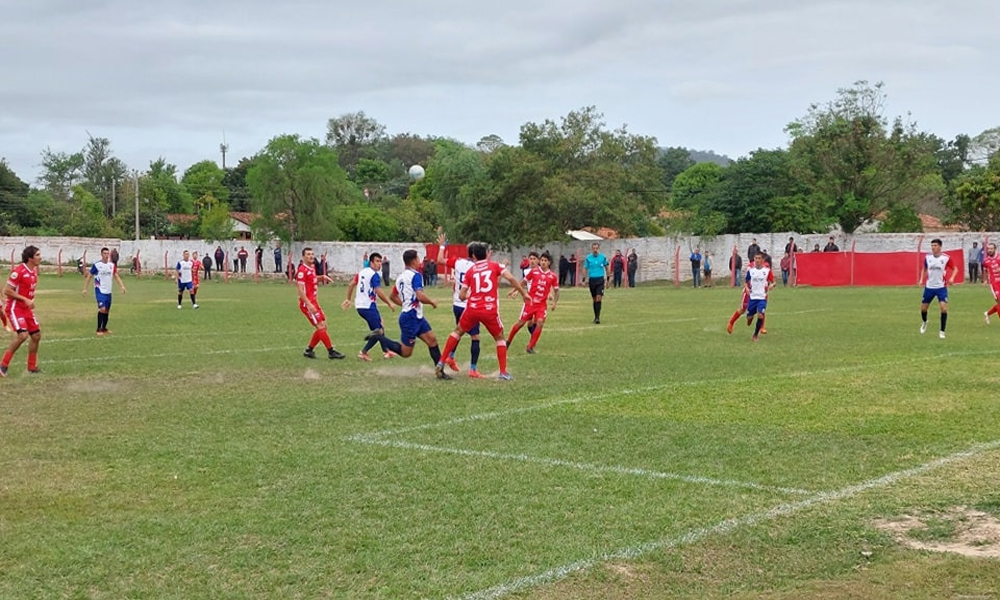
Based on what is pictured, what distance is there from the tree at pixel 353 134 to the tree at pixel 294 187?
2626 inches

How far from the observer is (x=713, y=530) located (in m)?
6.90

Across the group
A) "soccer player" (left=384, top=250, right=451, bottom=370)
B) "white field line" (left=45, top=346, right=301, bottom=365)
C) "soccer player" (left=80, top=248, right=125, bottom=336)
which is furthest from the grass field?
"soccer player" (left=80, top=248, right=125, bottom=336)

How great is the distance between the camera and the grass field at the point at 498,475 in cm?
609

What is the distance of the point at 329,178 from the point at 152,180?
46389mm

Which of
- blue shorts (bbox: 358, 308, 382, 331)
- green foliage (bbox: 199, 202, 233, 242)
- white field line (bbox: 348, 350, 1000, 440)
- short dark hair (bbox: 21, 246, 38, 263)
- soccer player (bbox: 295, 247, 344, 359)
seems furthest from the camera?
green foliage (bbox: 199, 202, 233, 242)

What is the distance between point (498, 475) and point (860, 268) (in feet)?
132

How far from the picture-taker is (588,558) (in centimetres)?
634

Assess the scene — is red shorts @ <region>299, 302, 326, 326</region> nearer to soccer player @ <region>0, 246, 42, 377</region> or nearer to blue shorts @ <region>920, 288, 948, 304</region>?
soccer player @ <region>0, 246, 42, 377</region>

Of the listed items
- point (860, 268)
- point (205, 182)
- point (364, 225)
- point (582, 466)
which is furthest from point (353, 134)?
point (582, 466)

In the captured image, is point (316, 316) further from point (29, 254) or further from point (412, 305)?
point (29, 254)

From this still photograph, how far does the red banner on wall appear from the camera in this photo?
4466 centimetres

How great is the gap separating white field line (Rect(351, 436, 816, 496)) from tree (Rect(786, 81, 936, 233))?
159 feet

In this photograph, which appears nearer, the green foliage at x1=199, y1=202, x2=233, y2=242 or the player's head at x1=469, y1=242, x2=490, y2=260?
the player's head at x1=469, y1=242, x2=490, y2=260

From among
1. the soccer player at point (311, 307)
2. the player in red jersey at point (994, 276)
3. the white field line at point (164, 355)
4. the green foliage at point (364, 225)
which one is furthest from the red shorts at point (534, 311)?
the green foliage at point (364, 225)
